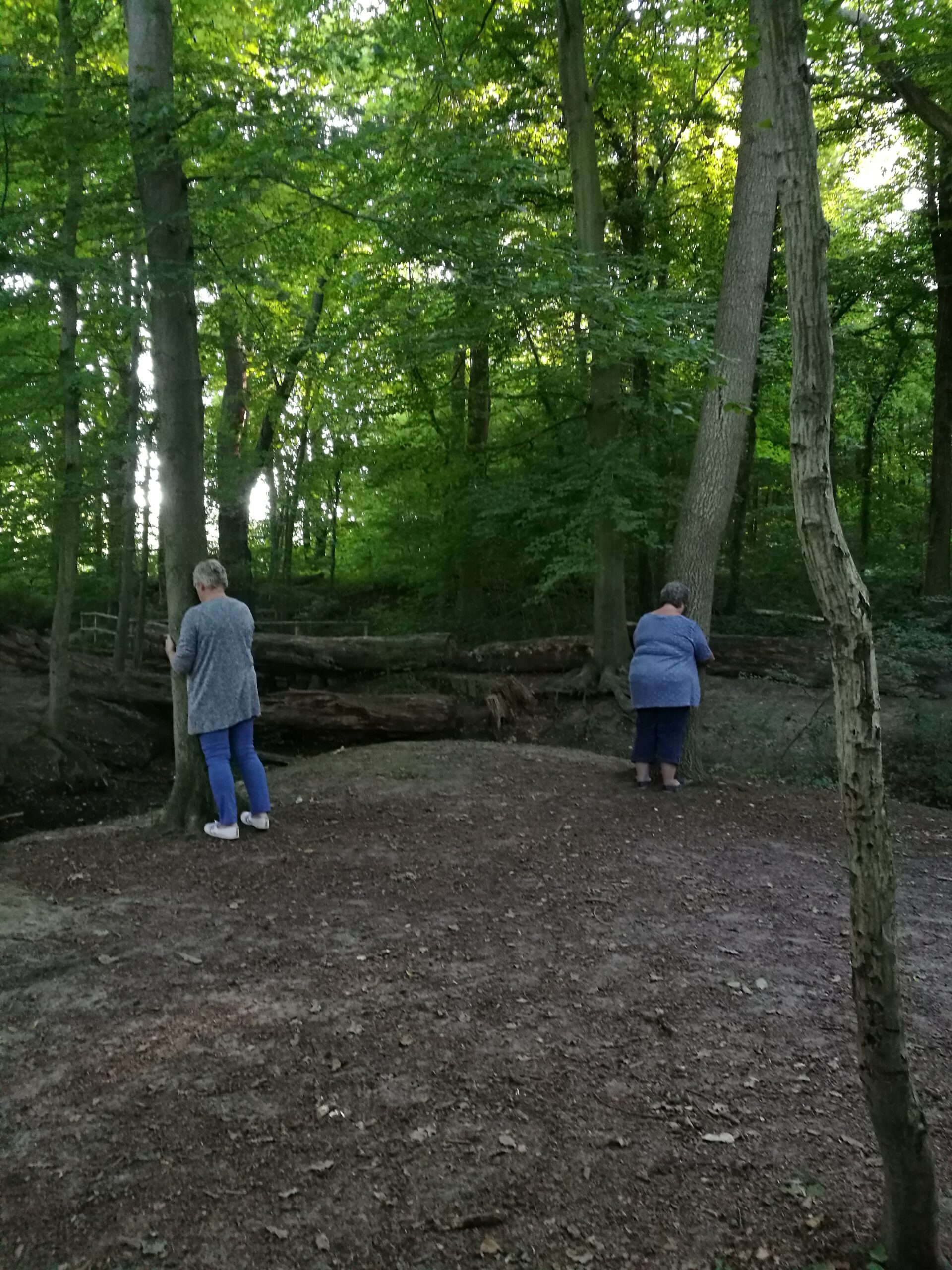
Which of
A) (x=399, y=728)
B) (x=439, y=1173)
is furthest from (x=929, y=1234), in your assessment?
(x=399, y=728)

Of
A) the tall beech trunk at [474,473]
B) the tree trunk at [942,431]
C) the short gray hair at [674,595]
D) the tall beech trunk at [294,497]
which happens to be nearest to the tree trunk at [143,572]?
the tall beech trunk at [294,497]

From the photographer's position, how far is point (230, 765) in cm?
683

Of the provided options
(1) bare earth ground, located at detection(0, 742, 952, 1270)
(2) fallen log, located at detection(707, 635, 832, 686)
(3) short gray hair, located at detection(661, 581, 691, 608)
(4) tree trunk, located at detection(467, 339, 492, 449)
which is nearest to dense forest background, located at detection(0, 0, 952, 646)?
(4) tree trunk, located at detection(467, 339, 492, 449)

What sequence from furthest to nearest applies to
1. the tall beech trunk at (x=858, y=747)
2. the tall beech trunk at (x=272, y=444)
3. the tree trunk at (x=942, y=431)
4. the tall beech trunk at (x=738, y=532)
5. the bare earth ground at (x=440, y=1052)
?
the tall beech trunk at (x=738, y=532), the tree trunk at (x=942, y=431), the tall beech trunk at (x=272, y=444), the bare earth ground at (x=440, y=1052), the tall beech trunk at (x=858, y=747)

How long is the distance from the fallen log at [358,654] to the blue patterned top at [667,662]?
6.63 meters

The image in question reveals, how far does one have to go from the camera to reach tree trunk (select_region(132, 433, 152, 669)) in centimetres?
1305

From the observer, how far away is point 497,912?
536 cm

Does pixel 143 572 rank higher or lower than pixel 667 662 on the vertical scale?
higher

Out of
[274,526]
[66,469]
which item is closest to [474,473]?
[274,526]

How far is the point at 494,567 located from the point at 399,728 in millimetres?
5602

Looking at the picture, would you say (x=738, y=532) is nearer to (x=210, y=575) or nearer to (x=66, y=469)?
(x=66, y=469)

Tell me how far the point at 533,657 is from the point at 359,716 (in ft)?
11.8

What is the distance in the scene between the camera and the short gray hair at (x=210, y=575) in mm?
6746

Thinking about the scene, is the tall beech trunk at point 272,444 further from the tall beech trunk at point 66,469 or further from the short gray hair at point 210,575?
the short gray hair at point 210,575
